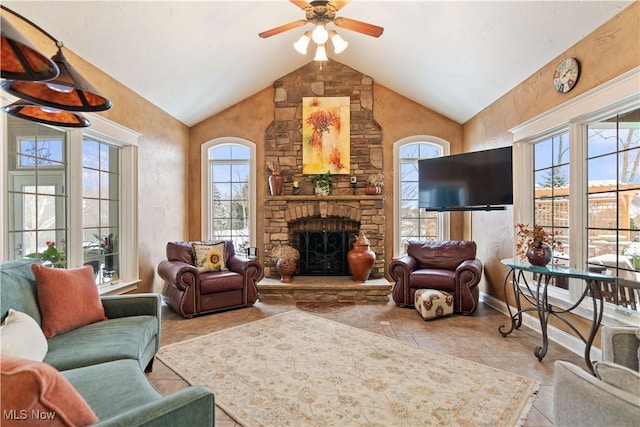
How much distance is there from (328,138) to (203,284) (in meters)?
3.03

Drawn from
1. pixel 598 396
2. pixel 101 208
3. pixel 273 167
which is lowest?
pixel 598 396

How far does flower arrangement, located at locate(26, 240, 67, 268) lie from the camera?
2752 millimetres

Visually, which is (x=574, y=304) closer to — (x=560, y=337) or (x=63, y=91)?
(x=560, y=337)

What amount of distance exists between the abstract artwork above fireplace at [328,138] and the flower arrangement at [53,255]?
3.35 meters

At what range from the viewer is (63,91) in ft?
5.54

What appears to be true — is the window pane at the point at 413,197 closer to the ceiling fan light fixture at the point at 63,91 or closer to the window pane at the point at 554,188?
the window pane at the point at 554,188

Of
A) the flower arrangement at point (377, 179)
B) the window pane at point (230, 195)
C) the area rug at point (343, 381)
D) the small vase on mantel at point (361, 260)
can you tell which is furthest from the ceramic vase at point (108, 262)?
the flower arrangement at point (377, 179)

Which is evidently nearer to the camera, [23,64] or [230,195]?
[23,64]

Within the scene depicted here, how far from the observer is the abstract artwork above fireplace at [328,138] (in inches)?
206

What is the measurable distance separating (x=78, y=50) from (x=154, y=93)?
1116 millimetres

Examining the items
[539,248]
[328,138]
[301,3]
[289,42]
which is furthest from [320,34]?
[539,248]

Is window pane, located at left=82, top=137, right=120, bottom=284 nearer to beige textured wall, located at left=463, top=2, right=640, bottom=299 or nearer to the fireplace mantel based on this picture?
the fireplace mantel

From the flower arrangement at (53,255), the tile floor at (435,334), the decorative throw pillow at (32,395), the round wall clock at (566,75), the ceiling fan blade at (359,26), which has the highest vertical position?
the ceiling fan blade at (359,26)

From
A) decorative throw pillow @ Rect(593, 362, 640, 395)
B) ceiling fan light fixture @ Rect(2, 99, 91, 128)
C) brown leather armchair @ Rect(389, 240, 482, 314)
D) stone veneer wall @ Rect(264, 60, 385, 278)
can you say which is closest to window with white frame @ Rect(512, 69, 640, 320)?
brown leather armchair @ Rect(389, 240, 482, 314)
